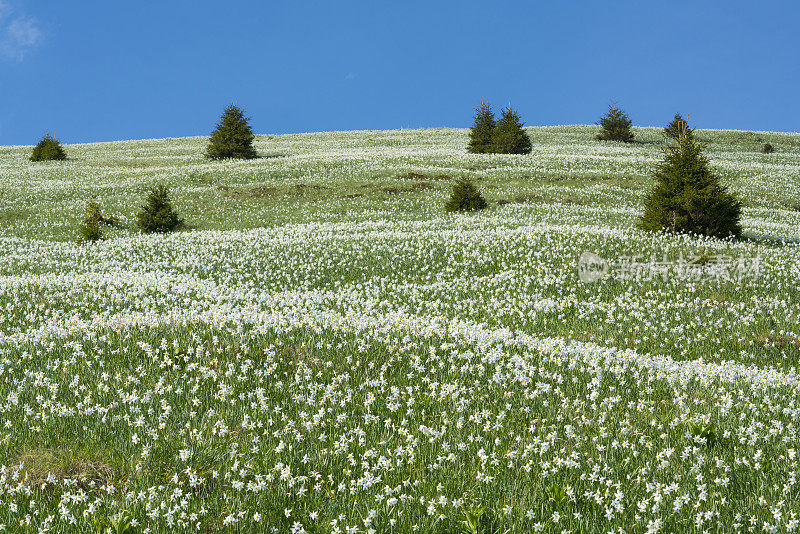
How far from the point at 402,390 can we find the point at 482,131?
172 ft

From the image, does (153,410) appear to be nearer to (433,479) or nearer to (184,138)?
(433,479)

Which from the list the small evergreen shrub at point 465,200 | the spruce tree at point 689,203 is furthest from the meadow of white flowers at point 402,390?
the small evergreen shrub at point 465,200

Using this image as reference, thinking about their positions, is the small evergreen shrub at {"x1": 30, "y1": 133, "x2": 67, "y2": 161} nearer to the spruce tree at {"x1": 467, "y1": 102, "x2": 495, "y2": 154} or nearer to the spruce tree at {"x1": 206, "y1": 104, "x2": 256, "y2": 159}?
the spruce tree at {"x1": 206, "y1": 104, "x2": 256, "y2": 159}

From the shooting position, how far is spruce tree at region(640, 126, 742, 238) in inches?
878

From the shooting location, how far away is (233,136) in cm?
5256

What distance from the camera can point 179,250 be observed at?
21672mm

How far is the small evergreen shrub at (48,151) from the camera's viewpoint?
55875 mm

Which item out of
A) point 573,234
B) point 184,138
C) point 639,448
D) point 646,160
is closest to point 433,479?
point 639,448

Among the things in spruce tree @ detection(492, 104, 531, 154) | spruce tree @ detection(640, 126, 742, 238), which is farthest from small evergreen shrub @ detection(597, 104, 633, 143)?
spruce tree @ detection(640, 126, 742, 238)

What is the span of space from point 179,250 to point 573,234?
15007 mm

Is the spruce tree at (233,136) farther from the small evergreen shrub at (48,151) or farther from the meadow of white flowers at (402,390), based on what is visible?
the meadow of white flowers at (402,390)

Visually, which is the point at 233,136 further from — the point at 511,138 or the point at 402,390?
the point at 402,390
